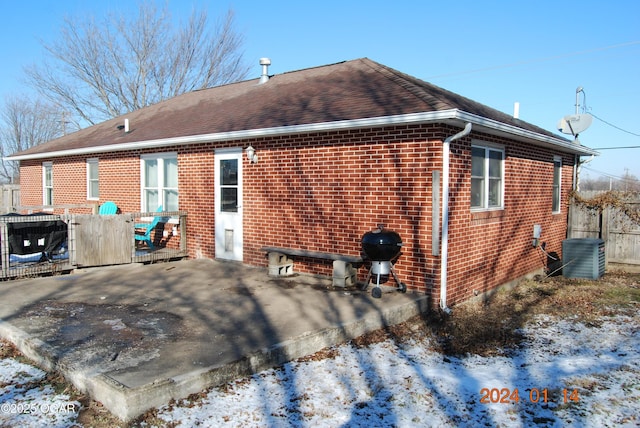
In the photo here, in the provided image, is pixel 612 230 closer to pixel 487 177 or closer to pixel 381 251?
pixel 487 177

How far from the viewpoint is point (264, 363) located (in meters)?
4.62

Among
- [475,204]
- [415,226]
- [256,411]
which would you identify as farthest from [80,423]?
[475,204]

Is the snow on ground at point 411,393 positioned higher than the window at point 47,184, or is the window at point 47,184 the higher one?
the window at point 47,184

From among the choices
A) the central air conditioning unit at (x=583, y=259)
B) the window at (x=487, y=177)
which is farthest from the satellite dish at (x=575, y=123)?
the window at (x=487, y=177)

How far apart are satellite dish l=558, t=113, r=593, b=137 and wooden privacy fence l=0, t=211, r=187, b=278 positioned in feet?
33.4

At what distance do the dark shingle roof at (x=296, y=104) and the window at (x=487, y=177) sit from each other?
67 centimetres

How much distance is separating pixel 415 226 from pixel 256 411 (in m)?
3.99

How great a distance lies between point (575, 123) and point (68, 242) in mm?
11792

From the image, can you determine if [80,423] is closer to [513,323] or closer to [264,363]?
[264,363]

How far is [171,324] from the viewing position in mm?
5562

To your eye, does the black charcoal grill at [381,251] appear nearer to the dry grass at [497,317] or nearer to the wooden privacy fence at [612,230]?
the dry grass at [497,317]

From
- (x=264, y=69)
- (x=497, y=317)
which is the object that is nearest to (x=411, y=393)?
(x=497, y=317)

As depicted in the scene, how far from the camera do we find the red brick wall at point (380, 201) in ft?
23.2

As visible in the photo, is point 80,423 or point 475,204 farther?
point 475,204
